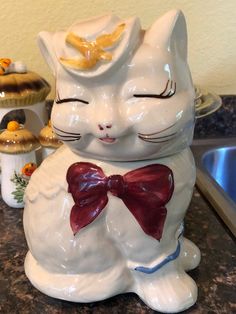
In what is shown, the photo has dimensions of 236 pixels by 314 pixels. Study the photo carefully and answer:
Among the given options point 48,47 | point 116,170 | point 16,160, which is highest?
point 48,47

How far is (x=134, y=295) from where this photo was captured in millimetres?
540

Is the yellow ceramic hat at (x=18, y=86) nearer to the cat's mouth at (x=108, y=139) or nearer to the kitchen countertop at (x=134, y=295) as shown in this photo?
the kitchen countertop at (x=134, y=295)

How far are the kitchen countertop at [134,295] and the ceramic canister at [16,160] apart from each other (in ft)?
0.09

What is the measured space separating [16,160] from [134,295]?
303 millimetres

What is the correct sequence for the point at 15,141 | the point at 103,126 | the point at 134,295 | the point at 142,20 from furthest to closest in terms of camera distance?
the point at 142,20, the point at 15,141, the point at 134,295, the point at 103,126

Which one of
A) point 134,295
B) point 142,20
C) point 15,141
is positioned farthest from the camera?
point 142,20

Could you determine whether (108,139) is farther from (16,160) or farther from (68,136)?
(16,160)

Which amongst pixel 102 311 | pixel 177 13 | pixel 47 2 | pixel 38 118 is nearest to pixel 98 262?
pixel 102 311

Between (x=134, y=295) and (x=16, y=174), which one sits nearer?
(x=134, y=295)

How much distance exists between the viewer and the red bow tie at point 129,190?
0.47 m

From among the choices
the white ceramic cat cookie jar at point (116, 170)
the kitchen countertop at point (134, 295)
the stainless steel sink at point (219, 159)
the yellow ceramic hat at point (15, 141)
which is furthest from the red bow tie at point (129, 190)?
the stainless steel sink at point (219, 159)

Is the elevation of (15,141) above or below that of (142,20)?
below

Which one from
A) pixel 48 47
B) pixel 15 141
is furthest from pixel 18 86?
pixel 48 47

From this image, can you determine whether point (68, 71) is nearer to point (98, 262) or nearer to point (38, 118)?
point (98, 262)
